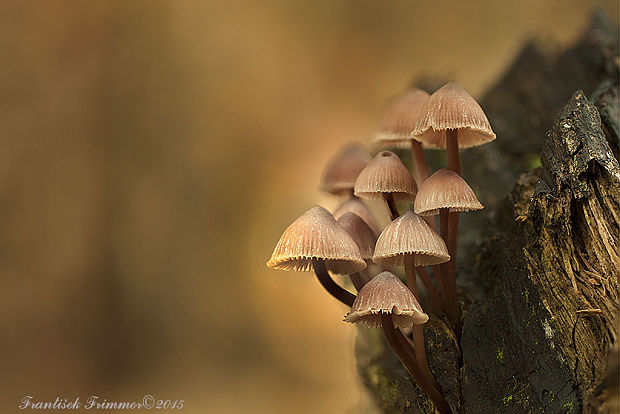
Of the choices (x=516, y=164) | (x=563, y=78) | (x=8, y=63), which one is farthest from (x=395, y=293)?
(x=8, y=63)

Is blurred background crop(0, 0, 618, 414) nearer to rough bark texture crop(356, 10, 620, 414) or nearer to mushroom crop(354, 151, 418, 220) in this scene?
rough bark texture crop(356, 10, 620, 414)

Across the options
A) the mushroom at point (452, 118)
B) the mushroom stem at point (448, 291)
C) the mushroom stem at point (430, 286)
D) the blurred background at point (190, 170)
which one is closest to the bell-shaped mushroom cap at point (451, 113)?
the mushroom at point (452, 118)

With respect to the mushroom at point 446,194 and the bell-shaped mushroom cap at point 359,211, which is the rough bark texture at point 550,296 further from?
the bell-shaped mushroom cap at point 359,211

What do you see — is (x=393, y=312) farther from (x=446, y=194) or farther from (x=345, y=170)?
(x=345, y=170)

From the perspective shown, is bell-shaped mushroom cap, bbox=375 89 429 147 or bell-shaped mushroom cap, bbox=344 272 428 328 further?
bell-shaped mushroom cap, bbox=375 89 429 147

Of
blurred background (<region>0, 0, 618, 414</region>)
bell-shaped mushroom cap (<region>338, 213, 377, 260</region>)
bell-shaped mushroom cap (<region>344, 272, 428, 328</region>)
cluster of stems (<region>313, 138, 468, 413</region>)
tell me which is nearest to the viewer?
bell-shaped mushroom cap (<region>344, 272, 428, 328</region>)

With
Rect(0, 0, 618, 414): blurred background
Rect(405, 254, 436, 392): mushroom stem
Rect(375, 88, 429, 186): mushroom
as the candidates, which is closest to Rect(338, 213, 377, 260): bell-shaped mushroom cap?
Rect(405, 254, 436, 392): mushroom stem

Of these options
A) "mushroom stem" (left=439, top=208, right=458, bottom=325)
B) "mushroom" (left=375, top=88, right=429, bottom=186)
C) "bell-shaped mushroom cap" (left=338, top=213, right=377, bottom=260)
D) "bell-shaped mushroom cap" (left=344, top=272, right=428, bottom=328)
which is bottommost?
"bell-shaped mushroom cap" (left=344, top=272, right=428, bottom=328)
